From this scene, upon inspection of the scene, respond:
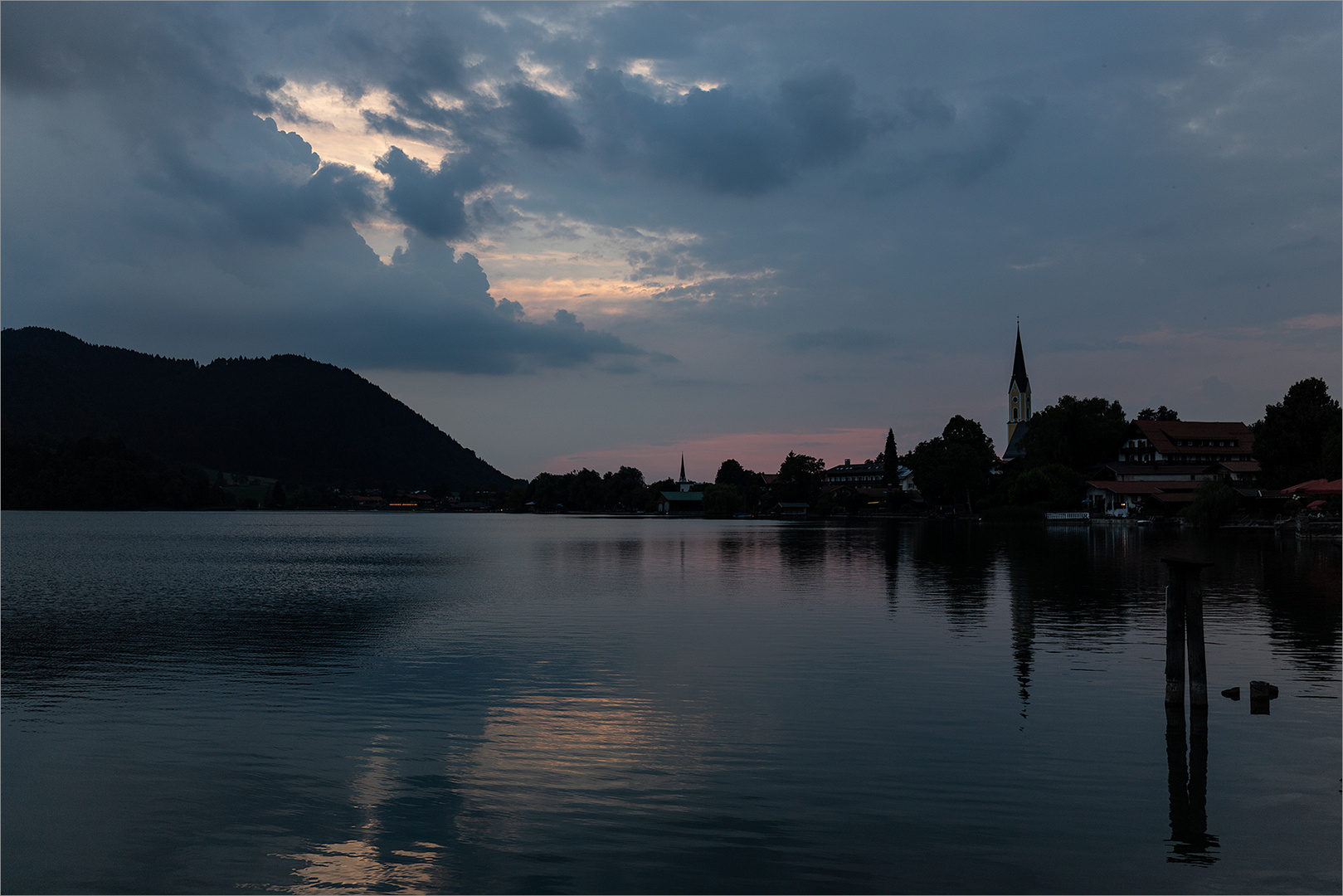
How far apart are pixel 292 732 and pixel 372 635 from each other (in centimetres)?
1271

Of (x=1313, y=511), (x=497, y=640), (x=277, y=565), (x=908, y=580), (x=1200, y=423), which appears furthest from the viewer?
(x=1200, y=423)

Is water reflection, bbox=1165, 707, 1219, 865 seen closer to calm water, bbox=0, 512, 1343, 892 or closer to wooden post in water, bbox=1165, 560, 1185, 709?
calm water, bbox=0, 512, 1343, 892

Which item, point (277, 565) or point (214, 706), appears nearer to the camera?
point (214, 706)

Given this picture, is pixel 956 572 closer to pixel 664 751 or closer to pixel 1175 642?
pixel 1175 642

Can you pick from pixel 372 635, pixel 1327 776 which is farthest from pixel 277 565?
pixel 1327 776

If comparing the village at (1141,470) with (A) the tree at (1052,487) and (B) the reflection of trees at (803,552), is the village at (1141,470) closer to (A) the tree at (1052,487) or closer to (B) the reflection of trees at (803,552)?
(A) the tree at (1052,487)

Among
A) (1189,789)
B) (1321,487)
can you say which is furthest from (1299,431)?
(1189,789)

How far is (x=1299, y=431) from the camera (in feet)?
337

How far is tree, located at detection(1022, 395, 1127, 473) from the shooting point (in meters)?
149

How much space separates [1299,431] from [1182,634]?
4180 inches

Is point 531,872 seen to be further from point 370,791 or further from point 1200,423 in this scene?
point 1200,423

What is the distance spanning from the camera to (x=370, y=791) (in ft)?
43.3

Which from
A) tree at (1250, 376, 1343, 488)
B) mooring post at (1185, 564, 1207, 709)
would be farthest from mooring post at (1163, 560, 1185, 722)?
tree at (1250, 376, 1343, 488)

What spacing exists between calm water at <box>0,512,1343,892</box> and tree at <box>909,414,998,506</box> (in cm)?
12395
